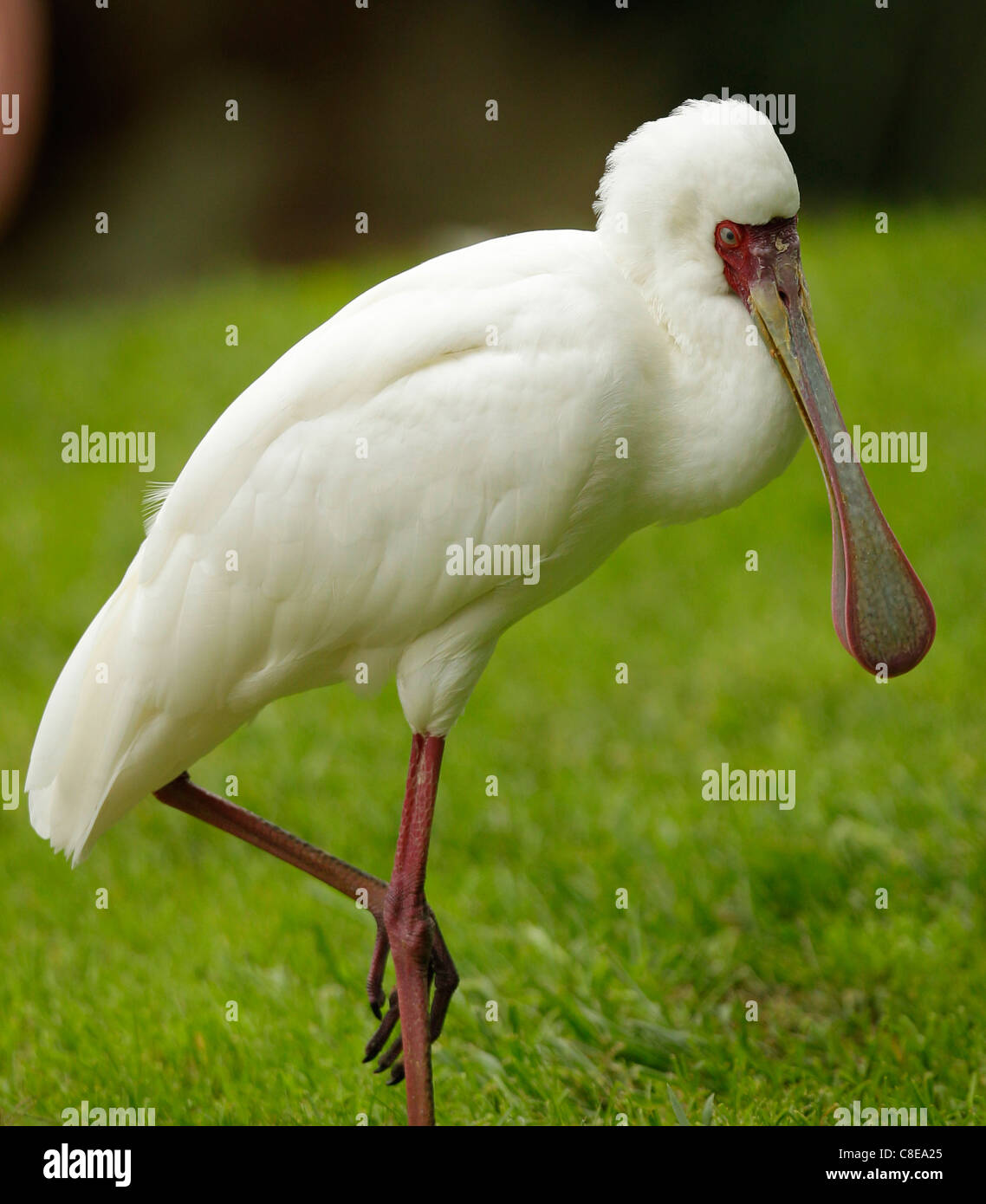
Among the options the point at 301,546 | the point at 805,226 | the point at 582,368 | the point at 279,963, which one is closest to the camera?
the point at 582,368

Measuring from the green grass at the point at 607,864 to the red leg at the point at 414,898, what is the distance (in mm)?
448

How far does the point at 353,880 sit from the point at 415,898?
263 millimetres

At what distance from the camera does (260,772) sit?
6578mm

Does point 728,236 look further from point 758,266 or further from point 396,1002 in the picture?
point 396,1002

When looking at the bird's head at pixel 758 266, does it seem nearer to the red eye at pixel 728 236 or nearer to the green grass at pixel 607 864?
the red eye at pixel 728 236

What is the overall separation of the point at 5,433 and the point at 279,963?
635cm

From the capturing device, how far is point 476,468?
11.8 feet

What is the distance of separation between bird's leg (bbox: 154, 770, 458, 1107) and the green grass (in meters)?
0.20

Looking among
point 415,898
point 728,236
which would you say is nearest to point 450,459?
point 728,236

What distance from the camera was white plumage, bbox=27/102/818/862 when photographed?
138 inches

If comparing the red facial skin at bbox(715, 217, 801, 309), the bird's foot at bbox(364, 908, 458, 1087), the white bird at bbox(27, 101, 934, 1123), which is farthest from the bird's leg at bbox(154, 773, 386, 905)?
the red facial skin at bbox(715, 217, 801, 309)
